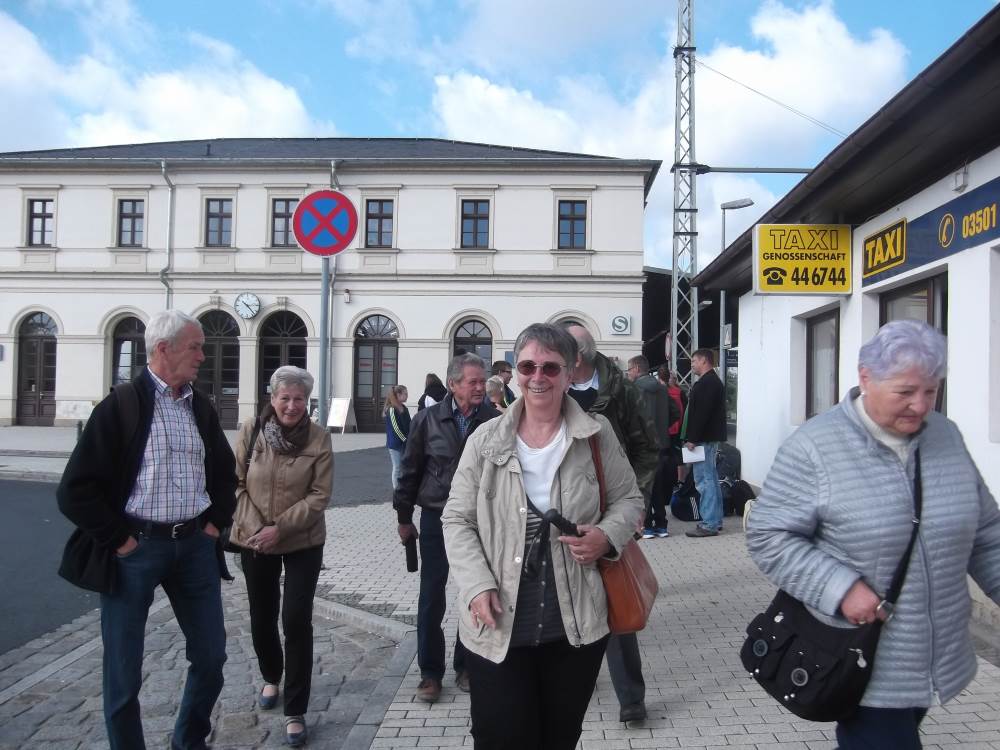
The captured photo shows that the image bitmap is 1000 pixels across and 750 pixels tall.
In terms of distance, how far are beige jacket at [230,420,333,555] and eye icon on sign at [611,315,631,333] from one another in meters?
23.3

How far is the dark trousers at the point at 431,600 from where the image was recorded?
4.35 metres

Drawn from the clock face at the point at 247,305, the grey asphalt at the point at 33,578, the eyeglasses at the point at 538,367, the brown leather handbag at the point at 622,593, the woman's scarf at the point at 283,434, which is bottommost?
the grey asphalt at the point at 33,578

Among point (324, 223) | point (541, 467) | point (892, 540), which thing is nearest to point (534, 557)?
point (541, 467)

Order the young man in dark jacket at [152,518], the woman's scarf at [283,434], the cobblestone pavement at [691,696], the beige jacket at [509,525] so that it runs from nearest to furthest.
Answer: the beige jacket at [509,525], the young man in dark jacket at [152,518], the cobblestone pavement at [691,696], the woman's scarf at [283,434]

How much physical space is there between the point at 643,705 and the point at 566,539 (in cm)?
186

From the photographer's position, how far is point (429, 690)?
429cm

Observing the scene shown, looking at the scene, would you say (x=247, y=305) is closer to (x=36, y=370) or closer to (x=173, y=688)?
(x=36, y=370)

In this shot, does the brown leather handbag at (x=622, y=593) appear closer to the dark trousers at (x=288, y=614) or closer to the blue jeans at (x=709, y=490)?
the dark trousers at (x=288, y=614)

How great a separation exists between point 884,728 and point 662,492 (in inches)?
270

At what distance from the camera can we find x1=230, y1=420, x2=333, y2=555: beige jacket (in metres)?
3.97

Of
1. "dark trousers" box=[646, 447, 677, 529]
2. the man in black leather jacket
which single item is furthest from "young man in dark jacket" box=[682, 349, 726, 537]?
the man in black leather jacket

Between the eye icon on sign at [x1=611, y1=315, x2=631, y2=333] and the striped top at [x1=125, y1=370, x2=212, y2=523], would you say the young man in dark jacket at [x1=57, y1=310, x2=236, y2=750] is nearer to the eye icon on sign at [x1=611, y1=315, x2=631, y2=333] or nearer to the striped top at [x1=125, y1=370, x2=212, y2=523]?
the striped top at [x1=125, y1=370, x2=212, y2=523]

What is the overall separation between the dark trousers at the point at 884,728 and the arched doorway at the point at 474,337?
25187mm

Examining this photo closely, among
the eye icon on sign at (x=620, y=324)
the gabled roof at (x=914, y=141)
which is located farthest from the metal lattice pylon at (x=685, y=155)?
the gabled roof at (x=914, y=141)
